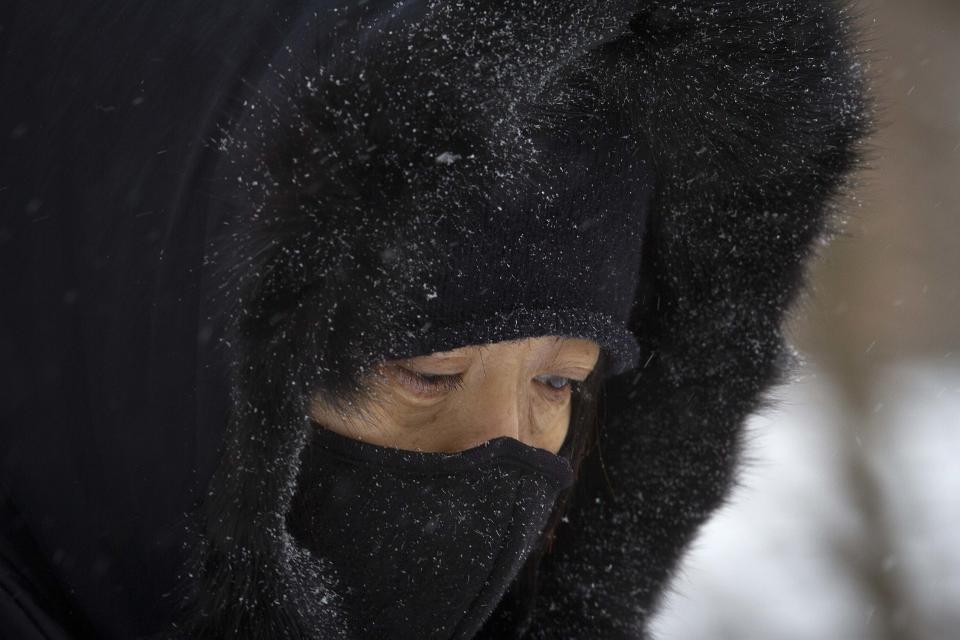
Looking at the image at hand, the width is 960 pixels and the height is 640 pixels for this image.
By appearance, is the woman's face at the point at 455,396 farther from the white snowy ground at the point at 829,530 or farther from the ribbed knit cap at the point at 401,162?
the white snowy ground at the point at 829,530

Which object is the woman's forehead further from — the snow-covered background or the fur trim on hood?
the snow-covered background

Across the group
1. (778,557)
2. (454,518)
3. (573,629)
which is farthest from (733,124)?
(778,557)

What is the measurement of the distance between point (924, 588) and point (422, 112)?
670cm

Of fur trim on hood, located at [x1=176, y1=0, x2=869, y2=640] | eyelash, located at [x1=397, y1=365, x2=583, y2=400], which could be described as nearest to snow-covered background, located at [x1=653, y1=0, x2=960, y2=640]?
fur trim on hood, located at [x1=176, y1=0, x2=869, y2=640]

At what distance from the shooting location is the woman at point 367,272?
1346 millimetres

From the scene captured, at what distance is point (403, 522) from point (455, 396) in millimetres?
221

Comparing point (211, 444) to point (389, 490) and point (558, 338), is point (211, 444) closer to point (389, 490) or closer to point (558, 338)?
point (389, 490)

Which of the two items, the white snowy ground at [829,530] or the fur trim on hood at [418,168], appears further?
the white snowy ground at [829,530]

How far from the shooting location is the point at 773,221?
2.08 meters

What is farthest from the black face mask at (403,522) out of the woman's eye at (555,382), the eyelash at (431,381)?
the woman's eye at (555,382)

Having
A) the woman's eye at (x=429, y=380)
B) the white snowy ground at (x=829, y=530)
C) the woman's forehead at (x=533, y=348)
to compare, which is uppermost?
the white snowy ground at (x=829, y=530)

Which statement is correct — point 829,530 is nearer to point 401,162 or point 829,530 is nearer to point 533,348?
point 533,348

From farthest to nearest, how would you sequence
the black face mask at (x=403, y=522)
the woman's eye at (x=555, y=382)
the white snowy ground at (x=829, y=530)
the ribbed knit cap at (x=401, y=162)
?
the white snowy ground at (x=829, y=530) → the woman's eye at (x=555, y=382) → the black face mask at (x=403, y=522) → the ribbed knit cap at (x=401, y=162)

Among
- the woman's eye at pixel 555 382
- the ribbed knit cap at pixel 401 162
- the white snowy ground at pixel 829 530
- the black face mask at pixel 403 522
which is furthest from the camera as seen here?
the white snowy ground at pixel 829 530
